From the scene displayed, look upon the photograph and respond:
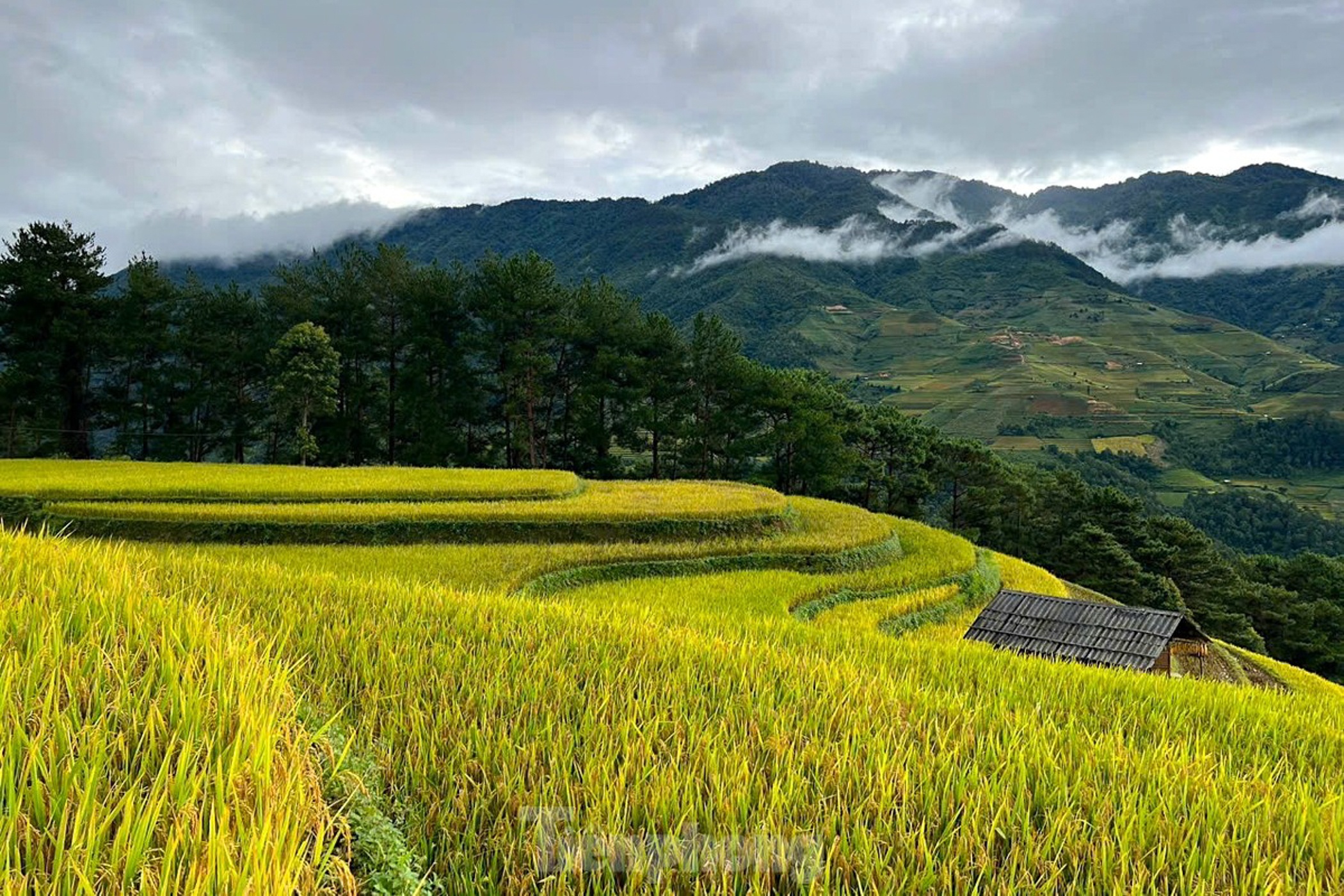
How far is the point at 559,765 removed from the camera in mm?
2344

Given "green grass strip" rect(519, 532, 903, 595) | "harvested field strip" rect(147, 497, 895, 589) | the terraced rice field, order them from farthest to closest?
"green grass strip" rect(519, 532, 903, 595)
"harvested field strip" rect(147, 497, 895, 589)
the terraced rice field

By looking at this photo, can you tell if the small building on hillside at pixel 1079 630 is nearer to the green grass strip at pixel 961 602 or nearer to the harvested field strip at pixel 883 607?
the green grass strip at pixel 961 602

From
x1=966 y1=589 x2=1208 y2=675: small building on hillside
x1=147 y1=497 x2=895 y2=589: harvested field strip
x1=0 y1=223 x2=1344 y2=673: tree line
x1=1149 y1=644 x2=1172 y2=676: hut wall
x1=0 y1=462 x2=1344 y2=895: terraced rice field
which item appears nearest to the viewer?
x1=0 y1=462 x2=1344 y2=895: terraced rice field

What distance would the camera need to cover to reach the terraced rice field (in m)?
1.49

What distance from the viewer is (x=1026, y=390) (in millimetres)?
150375

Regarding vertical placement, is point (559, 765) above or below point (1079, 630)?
above

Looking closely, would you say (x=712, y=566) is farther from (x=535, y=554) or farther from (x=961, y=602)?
(x=961, y=602)

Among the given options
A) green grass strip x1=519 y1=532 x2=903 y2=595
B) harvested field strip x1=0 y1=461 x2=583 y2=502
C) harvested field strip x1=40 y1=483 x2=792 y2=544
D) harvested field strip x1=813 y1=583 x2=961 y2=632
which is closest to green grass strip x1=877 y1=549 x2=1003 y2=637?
harvested field strip x1=813 y1=583 x2=961 y2=632

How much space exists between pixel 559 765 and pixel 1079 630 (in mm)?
15009

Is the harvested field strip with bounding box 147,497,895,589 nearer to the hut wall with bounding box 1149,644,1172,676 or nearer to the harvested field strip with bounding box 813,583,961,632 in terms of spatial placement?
the harvested field strip with bounding box 813,583,961,632

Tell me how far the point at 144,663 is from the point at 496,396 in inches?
1437

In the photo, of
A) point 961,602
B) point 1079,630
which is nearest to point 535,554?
point 961,602

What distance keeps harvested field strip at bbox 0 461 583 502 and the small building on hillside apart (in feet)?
38.5

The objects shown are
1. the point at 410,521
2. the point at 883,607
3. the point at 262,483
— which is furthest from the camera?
the point at 262,483
